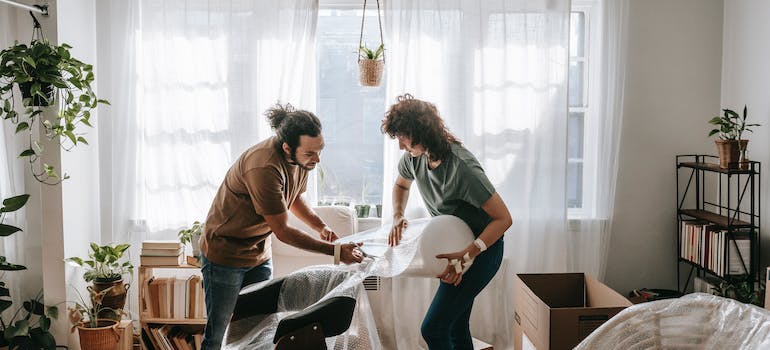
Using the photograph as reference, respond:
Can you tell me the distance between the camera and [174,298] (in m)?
3.77

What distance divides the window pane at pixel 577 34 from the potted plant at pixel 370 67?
1.27 meters

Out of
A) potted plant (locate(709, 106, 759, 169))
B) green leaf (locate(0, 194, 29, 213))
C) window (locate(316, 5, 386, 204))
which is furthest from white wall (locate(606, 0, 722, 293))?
green leaf (locate(0, 194, 29, 213))

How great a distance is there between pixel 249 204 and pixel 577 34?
2.46 m

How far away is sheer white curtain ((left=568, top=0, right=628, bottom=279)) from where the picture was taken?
404 cm

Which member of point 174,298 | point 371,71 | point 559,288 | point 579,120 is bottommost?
point 174,298

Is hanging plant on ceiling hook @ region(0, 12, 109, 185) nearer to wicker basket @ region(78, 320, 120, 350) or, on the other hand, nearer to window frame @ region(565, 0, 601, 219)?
wicker basket @ region(78, 320, 120, 350)

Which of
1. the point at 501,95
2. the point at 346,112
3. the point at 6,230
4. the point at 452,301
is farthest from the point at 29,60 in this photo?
the point at 501,95

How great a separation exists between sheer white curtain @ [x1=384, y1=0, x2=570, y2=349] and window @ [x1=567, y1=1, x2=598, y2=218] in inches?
10.6

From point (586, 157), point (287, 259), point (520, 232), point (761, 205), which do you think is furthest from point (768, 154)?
point (287, 259)

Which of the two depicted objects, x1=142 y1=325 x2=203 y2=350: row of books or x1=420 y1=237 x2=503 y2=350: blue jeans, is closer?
x1=420 y1=237 x2=503 y2=350: blue jeans

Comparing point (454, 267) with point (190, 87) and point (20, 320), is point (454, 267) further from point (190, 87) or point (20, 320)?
point (20, 320)

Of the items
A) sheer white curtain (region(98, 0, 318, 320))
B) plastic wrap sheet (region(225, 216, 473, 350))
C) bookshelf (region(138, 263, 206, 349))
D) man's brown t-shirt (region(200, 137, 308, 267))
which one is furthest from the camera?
sheer white curtain (region(98, 0, 318, 320))

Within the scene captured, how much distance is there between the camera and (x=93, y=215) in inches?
158

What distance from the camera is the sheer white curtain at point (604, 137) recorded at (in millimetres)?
4035
